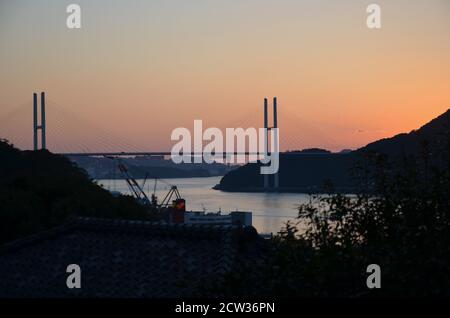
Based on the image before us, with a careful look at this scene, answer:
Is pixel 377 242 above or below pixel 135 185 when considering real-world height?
above

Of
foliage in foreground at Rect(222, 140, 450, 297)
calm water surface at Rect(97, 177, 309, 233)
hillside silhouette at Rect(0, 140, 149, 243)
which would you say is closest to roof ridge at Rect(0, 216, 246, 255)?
foliage in foreground at Rect(222, 140, 450, 297)

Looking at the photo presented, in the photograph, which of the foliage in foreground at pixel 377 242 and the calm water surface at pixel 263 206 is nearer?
the foliage in foreground at pixel 377 242

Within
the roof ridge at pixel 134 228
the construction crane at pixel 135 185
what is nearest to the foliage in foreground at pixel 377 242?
the roof ridge at pixel 134 228

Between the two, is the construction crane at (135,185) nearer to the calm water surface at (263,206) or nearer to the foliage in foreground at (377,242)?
the calm water surface at (263,206)

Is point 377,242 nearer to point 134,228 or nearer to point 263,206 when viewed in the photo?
point 134,228

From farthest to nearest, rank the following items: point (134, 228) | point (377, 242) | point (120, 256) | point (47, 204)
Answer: point (47, 204) → point (134, 228) → point (120, 256) → point (377, 242)

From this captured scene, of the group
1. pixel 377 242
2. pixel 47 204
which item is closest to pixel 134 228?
pixel 377 242

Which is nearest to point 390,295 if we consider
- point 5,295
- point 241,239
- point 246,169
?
point 241,239

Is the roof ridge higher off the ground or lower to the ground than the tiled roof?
higher

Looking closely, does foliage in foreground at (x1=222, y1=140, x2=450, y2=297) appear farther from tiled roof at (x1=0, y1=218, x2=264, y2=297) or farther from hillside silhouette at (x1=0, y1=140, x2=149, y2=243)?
Answer: hillside silhouette at (x1=0, y1=140, x2=149, y2=243)

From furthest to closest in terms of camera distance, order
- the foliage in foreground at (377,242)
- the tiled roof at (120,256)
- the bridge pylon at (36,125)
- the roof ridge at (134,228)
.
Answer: the bridge pylon at (36,125), the roof ridge at (134,228), the tiled roof at (120,256), the foliage in foreground at (377,242)
